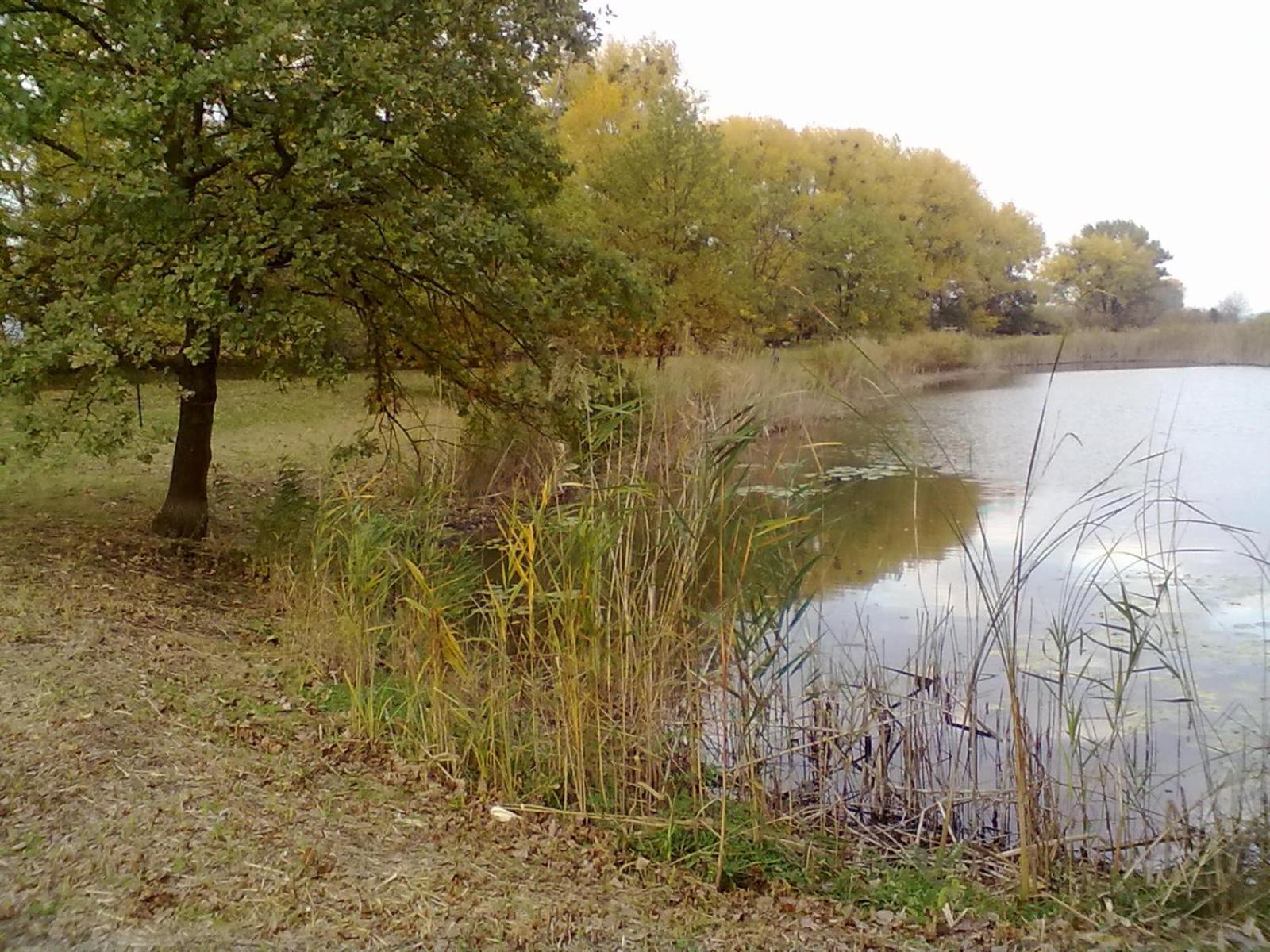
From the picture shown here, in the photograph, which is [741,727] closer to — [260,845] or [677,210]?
[260,845]

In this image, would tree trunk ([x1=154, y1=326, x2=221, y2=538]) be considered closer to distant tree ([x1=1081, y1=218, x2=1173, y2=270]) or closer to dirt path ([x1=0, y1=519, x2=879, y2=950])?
dirt path ([x1=0, y1=519, x2=879, y2=950])

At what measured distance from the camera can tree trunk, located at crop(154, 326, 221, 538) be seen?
739 cm

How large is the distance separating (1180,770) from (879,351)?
23.1 m

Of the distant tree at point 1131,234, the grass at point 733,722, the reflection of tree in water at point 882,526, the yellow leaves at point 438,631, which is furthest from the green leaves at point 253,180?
the distant tree at point 1131,234

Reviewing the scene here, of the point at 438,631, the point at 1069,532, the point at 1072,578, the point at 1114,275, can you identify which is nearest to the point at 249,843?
the point at 438,631

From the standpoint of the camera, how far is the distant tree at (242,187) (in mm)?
5707

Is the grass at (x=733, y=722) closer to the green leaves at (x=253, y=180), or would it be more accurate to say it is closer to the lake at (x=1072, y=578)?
the lake at (x=1072, y=578)

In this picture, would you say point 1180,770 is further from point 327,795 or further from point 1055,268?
point 1055,268

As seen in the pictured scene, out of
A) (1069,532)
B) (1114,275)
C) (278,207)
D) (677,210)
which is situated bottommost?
(1069,532)

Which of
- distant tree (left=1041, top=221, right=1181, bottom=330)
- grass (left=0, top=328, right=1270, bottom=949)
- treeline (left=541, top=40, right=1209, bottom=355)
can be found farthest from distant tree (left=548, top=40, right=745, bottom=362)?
distant tree (left=1041, top=221, right=1181, bottom=330)

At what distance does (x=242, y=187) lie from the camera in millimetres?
6363

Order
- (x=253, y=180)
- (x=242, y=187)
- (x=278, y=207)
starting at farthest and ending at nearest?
(x=253, y=180)
(x=242, y=187)
(x=278, y=207)

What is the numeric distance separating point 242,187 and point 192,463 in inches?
88.3

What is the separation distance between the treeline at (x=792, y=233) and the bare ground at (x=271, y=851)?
6.88ft
